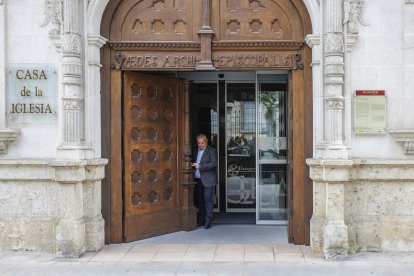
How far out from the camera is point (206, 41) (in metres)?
7.38

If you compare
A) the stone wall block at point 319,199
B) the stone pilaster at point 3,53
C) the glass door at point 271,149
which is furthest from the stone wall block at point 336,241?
the stone pilaster at point 3,53

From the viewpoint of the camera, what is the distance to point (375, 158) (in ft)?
22.7

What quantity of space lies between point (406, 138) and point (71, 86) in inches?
198

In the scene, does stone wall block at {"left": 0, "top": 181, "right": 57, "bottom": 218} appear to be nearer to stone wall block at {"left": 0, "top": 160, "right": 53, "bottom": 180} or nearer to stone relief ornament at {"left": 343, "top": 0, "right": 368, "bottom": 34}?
stone wall block at {"left": 0, "top": 160, "right": 53, "bottom": 180}

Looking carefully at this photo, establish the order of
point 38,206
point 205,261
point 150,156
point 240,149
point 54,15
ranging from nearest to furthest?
point 205,261 < point 54,15 < point 38,206 < point 150,156 < point 240,149

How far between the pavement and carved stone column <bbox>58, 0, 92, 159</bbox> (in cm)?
158

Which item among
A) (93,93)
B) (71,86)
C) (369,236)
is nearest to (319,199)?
(369,236)

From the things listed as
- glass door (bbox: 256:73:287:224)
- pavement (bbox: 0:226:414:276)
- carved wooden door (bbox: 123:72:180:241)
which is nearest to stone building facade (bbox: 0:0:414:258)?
pavement (bbox: 0:226:414:276)

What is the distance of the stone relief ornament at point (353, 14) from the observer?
6801mm

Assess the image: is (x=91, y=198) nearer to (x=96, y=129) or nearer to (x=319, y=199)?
(x=96, y=129)

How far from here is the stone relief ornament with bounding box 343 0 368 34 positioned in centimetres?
680

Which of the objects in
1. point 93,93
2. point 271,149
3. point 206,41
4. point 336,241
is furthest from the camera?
point 271,149

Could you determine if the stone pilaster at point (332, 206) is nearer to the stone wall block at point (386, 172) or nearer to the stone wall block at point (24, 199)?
the stone wall block at point (386, 172)

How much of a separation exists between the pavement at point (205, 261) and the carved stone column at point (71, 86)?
1582 mm
